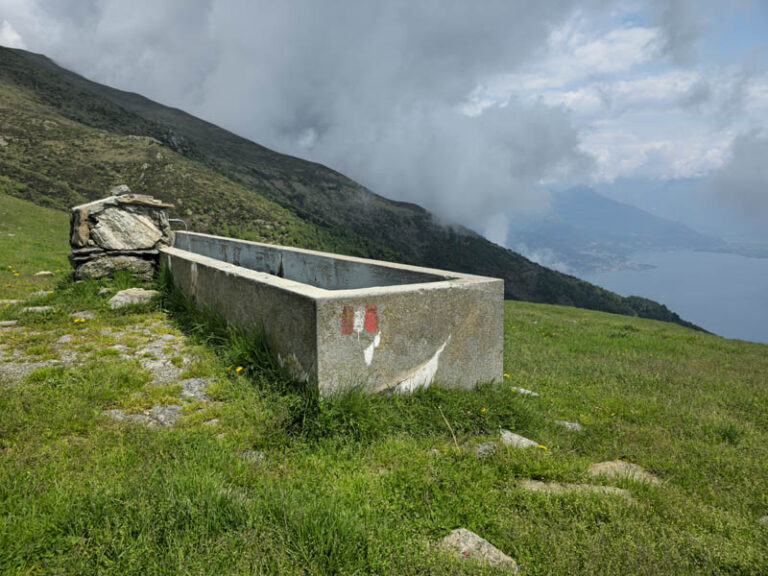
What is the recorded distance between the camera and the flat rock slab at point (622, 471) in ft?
10.8

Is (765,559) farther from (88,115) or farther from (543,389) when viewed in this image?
(88,115)

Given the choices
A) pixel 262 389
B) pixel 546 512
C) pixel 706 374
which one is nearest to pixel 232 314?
pixel 262 389

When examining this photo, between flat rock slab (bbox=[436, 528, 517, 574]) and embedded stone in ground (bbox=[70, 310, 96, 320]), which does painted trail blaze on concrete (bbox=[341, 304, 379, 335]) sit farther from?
embedded stone in ground (bbox=[70, 310, 96, 320])

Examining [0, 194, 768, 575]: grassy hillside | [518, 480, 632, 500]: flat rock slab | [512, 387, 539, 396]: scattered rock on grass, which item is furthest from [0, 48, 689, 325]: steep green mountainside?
[518, 480, 632, 500]: flat rock slab

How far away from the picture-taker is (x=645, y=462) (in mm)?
3756

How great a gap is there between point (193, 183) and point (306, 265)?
55.9m

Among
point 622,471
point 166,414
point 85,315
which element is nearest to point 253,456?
point 166,414

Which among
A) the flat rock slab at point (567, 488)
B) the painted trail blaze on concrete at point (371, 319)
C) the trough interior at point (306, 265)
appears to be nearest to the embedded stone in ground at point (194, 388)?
the painted trail blaze on concrete at point (371, 319)

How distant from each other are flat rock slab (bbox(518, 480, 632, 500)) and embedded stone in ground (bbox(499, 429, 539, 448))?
19.6 inches

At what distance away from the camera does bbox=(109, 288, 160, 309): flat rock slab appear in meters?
6.80

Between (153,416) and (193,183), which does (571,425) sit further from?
(193,183)

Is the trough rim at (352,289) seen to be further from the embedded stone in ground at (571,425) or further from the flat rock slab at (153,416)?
the embedded stone in ground at (571,425)

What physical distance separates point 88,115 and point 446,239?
344 feet

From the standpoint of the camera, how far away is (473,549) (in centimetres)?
223
